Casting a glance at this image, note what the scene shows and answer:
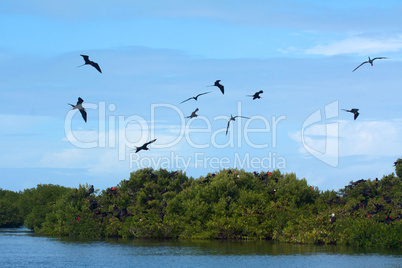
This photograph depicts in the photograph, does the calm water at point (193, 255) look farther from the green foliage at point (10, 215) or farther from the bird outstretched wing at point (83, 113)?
the green foliage at point (10, 215)

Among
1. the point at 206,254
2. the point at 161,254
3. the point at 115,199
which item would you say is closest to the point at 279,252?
the point at 206,254

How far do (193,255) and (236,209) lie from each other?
1122 centimetres

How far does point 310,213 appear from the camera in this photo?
41906 millimetres

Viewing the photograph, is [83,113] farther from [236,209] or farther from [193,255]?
[236,209]

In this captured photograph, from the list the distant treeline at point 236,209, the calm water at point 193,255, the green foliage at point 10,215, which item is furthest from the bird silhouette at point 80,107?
the green foliage at point 10,215

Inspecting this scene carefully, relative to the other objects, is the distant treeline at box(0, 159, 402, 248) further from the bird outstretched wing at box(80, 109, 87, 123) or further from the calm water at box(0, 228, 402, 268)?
the bird outstretched wing at box(80, 109, 87, 123)

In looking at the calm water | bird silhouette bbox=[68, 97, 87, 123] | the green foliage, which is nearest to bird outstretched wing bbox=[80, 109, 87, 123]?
bird silhouette bbox=[68, 97, 87, 123]

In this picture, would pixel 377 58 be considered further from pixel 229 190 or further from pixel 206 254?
pixel 229 190

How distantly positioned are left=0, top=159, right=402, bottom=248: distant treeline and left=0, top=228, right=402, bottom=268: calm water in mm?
2022

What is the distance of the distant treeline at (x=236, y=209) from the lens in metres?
38.8

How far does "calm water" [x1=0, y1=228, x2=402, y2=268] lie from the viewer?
29.8m

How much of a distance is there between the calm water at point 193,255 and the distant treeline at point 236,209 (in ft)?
6.63

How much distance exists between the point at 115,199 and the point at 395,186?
2448cm

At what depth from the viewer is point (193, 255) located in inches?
1304
